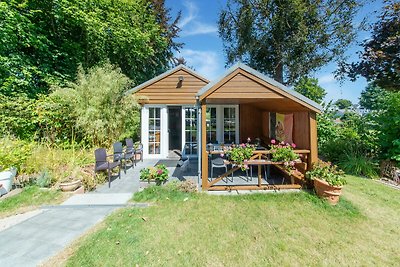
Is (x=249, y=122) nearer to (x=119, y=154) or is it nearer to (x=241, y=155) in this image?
(x=241, y=155)

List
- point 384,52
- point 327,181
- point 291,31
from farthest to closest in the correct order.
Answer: point 291,31, point 384,52, point 327,181

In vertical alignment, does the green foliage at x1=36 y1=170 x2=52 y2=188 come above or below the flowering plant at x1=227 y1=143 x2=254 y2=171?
below

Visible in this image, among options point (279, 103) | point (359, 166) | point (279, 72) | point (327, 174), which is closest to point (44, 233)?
point (327, 174)

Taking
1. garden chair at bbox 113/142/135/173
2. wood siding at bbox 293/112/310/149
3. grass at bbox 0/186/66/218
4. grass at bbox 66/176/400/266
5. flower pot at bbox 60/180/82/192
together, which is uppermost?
wood siding at bbox 293/112/310/149

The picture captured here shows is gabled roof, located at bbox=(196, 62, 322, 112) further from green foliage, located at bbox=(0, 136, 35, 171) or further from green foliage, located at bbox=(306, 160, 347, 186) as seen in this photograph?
green foliage, located at bbox=(0, 136, 35, 171)

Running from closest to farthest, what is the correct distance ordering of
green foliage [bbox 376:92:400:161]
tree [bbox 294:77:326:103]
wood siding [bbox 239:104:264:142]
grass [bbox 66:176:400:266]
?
grass [bbox 66:176:400:266]
green foliage [bbox 376:92:400:161]
wood siding [bbox 239:104:264:142]
tree [bbox 294:77:326:103]

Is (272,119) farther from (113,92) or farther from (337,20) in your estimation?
(337,20)

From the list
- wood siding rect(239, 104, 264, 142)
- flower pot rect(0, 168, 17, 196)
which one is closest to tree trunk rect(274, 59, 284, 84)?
wood siding rect(239, 104, 264, 142)

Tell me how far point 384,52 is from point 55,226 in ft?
35.4

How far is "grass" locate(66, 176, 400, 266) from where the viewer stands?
8.75 ft

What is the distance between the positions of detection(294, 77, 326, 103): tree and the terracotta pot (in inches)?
297

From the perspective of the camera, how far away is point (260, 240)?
10.2 ft

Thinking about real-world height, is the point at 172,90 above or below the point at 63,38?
below

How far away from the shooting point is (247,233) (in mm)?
3293
